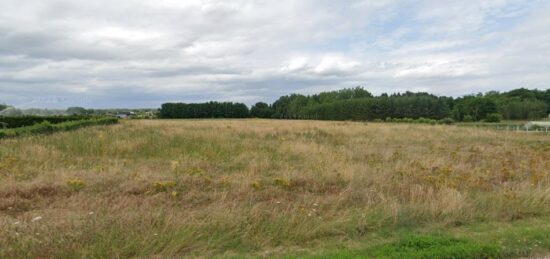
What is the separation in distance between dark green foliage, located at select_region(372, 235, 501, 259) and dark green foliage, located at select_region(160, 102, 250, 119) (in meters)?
93.9

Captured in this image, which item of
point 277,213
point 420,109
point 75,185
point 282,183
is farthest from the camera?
point 420,109

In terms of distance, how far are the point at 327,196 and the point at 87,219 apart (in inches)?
161

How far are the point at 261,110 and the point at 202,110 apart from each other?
19561 mm

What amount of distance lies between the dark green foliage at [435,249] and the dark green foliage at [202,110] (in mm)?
93941

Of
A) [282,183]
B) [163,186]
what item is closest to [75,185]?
[163,186]

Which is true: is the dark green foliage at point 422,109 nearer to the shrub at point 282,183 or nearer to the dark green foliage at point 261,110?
the dark green foliage at point 261,110

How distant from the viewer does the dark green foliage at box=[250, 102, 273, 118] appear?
107m

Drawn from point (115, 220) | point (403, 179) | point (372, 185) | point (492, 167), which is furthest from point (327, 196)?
point (492, 167)

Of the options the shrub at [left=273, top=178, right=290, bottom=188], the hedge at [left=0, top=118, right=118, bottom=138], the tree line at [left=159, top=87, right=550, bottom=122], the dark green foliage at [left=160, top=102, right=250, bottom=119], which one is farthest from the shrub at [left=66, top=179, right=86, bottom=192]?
the dark green foliage at [left=160, top=102, right=250, bottom=119]

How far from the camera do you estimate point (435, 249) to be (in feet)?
13.9

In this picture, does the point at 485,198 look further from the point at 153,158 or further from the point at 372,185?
the point at 153,158

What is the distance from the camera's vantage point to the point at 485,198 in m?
6.46

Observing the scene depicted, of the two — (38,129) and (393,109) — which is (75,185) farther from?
(393,109)

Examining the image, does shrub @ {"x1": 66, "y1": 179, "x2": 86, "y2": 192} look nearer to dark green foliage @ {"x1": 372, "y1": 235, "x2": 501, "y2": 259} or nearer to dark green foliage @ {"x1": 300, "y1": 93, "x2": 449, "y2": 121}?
dark green foliage @ {"x1": 372, "y1": 235, "x2": 501, "y2": 259}
